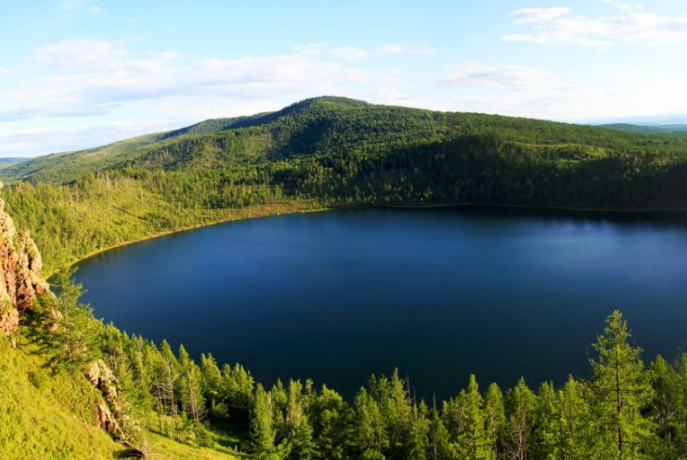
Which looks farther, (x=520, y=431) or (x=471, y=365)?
(x=471, y=365)

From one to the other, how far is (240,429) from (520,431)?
109ft

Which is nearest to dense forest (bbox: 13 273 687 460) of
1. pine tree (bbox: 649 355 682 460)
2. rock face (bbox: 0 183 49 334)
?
pine tree (bbox: 649 355 682 460)

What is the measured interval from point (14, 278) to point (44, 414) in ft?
30.1

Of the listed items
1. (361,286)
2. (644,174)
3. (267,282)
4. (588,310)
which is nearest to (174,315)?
(267,282)

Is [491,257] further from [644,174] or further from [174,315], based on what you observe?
[644,174]

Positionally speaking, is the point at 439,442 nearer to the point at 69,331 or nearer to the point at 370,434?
the point at 370,434

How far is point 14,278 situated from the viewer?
29234 mm

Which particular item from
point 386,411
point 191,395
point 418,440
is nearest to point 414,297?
point 386,411

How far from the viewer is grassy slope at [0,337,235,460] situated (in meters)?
23.5

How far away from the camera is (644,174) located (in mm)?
177500

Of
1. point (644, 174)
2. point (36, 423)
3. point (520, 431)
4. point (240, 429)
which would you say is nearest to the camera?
point (36, 423)

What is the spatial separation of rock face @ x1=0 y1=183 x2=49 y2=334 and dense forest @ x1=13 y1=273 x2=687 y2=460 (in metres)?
1.05

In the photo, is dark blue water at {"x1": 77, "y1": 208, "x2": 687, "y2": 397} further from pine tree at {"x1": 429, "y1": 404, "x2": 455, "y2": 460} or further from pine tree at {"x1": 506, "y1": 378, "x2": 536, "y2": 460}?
pine tree at {"x1": 429, "y1": 404, "x2": 455, "y2": 460}

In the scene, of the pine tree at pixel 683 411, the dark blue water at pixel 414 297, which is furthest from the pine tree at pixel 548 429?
the dark blue water at pixel 414 297
